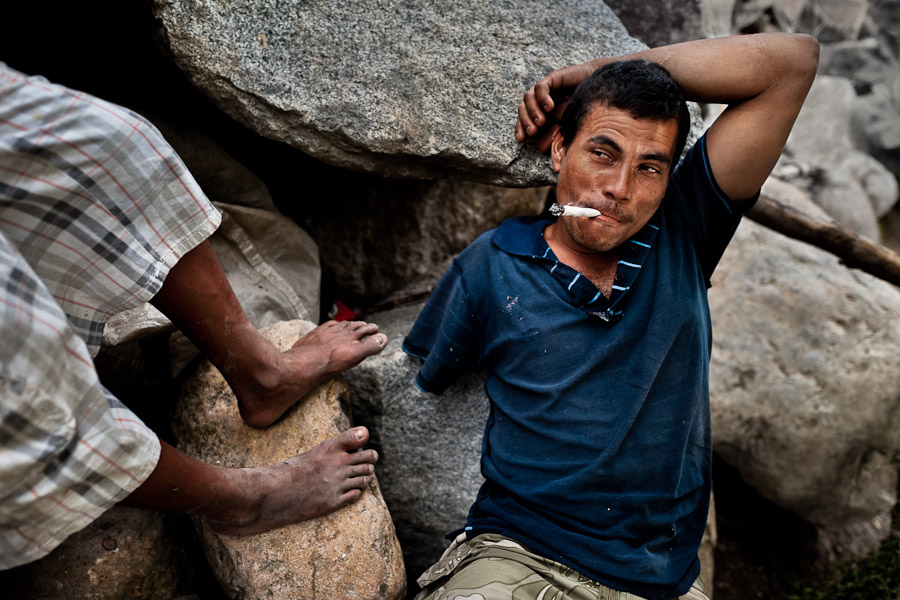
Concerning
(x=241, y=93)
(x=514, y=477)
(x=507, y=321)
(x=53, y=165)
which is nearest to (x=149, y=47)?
(x=241, y=93)

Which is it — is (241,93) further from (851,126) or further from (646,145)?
(851,126)

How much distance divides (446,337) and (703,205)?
2.57 feet

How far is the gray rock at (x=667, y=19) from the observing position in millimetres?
3227

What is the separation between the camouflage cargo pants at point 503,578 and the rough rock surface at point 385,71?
3.60ft

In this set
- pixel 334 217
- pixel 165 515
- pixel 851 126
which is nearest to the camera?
pixel 165 515

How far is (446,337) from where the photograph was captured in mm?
1870

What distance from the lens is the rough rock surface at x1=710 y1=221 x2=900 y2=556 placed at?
2.63 m

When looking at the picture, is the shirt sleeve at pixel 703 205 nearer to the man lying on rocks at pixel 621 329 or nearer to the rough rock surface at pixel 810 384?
the man lying on rocks at pixel 621 329

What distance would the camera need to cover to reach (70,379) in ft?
3.92

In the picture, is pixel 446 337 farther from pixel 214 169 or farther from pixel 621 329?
pixel 214 169

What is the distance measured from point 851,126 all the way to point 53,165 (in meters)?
6.19

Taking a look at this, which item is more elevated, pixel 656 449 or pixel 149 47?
pixel 149 47

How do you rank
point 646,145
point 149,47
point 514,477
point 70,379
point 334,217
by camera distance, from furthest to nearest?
1. point 334,217
2. point 149,47
3. point 514,477
4. point 646,145
5. point 70,379

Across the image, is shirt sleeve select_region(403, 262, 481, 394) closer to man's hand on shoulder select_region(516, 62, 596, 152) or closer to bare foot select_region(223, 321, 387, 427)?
bare foot select_region(223, 321, 387, 427)
